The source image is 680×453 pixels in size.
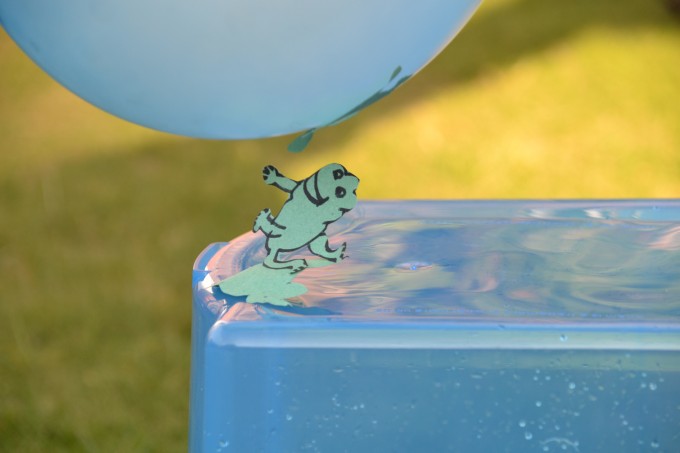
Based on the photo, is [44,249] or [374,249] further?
[44,249]

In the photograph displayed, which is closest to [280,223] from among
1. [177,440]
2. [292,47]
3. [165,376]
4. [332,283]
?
[332,283]

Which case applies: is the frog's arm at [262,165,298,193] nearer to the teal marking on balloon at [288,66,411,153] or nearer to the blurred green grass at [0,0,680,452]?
the teal marking on balloon at [288,66,411,153]

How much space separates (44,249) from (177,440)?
0.67 meters

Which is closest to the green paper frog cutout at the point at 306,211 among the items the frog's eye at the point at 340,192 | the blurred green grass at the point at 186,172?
the frog's eye at the point at 340,192

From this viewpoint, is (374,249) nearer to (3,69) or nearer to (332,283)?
(332,283)

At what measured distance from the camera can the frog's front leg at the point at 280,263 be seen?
2.25 ft

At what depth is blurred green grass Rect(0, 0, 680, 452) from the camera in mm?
1555

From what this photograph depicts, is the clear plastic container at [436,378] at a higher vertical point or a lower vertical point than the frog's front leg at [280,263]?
lower

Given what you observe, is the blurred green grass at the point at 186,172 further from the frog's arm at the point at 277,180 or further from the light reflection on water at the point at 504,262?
the frog's arm at the point at 277,180

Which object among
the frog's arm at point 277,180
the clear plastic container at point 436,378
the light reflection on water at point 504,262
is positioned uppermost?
the frog's arm at point 277,180

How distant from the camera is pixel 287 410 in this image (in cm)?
62

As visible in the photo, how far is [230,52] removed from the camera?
554mm

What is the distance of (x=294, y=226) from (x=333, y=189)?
0.13 ft

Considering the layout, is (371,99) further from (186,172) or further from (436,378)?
(186,172)
